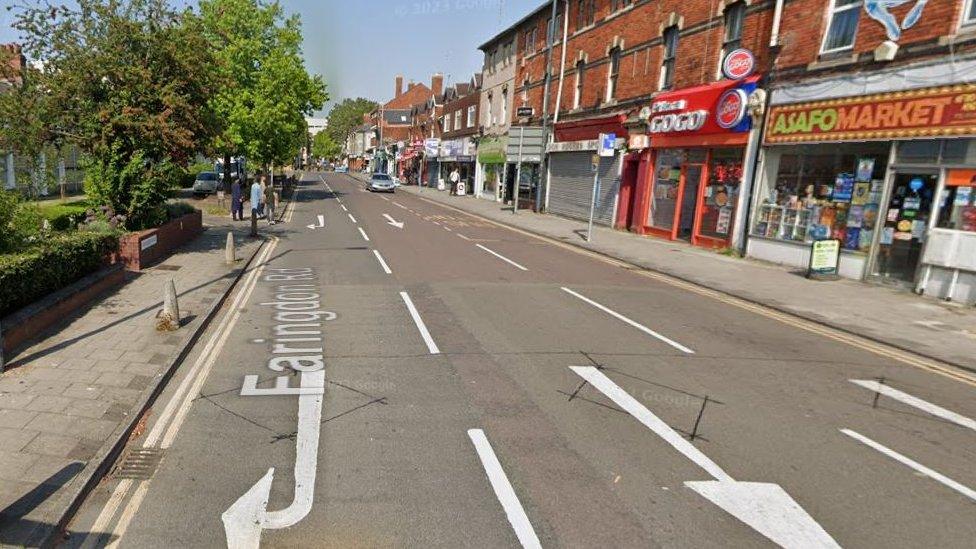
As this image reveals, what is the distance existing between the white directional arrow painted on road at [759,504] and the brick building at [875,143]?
10.2m

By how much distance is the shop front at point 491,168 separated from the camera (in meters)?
37.8

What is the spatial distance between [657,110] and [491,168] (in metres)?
22.0

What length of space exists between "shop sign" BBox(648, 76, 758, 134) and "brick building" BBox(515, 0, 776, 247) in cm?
4

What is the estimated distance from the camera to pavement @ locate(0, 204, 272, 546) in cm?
382

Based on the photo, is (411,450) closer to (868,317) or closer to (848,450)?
(848,450)

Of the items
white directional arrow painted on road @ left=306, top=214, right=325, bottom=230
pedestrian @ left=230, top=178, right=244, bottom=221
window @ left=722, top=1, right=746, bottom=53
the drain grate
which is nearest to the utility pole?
window @ left=722, top=1, right=746, bottom=53

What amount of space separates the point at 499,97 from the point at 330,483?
126ft

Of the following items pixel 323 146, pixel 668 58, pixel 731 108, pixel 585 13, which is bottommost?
pixel 731 108

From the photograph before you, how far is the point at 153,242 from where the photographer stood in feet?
40.5

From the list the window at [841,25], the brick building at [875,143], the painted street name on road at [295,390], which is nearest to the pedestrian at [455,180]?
the brick building at [875,143]

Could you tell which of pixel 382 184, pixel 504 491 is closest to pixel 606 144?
pixel 504 491

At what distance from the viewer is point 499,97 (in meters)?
39.5

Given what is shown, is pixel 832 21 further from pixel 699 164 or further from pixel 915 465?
pixel 915 465

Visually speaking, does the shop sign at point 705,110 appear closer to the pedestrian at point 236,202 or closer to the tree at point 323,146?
the pedestrian at point 236,202
